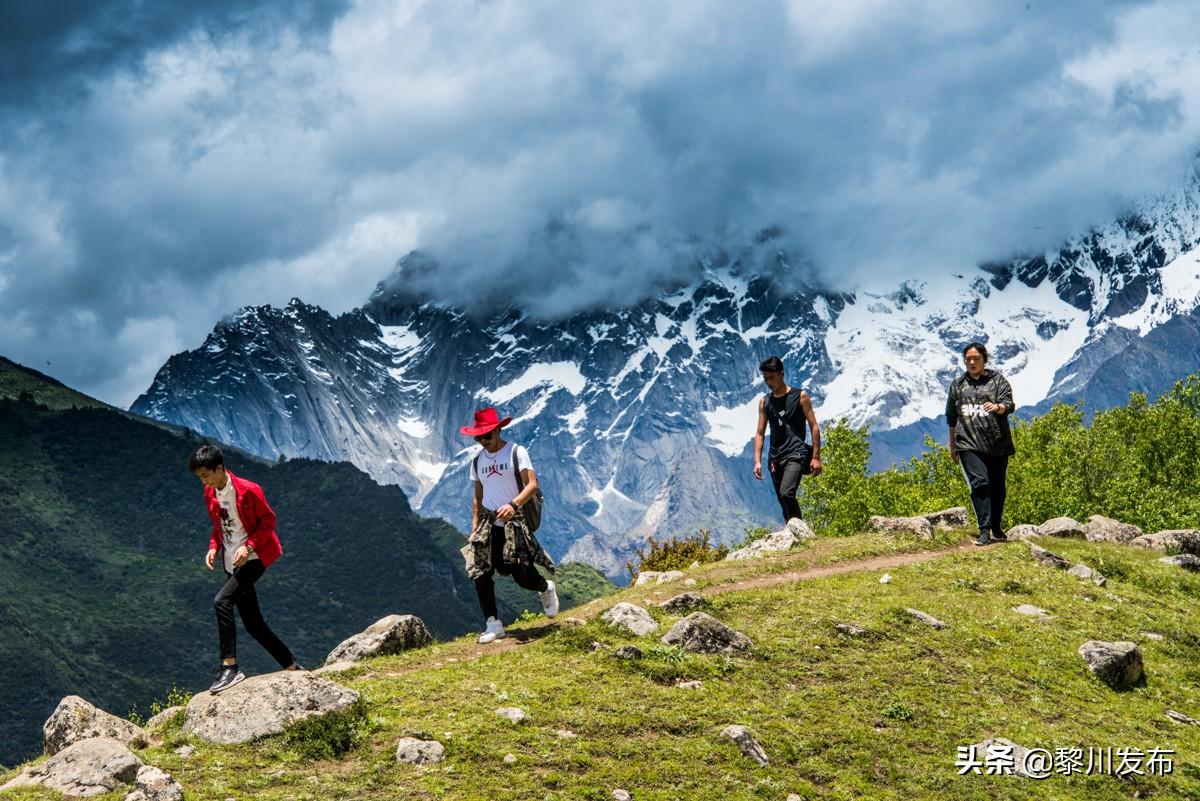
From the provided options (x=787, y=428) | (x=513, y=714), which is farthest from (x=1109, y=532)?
(x=513, y=714)

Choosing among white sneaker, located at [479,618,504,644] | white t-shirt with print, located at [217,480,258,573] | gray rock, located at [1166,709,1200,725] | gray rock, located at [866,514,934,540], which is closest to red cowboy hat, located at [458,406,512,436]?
white sneaker, located at [479,618,504,644]

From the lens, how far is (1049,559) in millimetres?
24438

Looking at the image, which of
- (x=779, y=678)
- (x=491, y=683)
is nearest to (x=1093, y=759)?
(x=779, y=678)

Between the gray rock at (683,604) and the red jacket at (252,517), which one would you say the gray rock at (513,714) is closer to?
the red jacket at (252,517)

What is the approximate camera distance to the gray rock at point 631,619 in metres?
18.2

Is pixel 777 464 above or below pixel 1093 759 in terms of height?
above

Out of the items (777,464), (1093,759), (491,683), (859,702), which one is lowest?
(1093,759)

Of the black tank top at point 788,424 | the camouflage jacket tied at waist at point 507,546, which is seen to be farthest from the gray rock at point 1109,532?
the camouflage jacket tied at waist at point 507,546

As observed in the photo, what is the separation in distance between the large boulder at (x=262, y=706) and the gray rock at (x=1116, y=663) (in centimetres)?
1129

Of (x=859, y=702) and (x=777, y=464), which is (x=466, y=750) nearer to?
(x=859, y=702)

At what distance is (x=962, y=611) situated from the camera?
20.2 metres

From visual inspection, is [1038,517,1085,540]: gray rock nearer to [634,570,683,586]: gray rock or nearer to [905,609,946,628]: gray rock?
[634,570,683,586]: gray rock

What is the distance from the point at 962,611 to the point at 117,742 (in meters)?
14.1

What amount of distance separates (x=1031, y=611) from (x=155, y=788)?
1537cm
